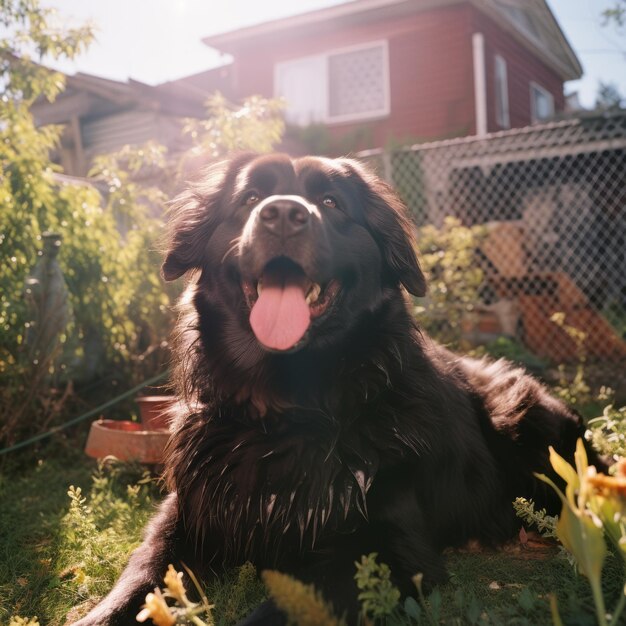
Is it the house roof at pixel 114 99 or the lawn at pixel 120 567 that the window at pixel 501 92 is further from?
the lawn at pixel 120 567

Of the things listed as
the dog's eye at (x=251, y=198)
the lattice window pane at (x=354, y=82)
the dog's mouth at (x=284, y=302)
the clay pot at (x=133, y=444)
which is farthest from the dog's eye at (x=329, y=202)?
the lattice window pane at (x=354, y=82)

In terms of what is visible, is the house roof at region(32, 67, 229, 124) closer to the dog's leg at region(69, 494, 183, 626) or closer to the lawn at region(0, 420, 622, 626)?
the lawn at region(0, 420, 622, 626)

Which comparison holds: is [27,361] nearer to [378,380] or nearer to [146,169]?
[378,380]

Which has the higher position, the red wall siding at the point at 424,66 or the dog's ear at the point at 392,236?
the red wall siding at the point at 424,66

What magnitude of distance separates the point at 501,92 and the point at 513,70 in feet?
3.42

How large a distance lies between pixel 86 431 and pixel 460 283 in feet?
11.2

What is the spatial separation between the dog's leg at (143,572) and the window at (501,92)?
14.1m

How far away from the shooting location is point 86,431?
470 cm

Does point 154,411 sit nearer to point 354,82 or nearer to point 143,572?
point 143,572

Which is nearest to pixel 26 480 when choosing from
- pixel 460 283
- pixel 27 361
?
pixel 27 361

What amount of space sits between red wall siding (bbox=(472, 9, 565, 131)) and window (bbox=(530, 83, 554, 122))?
186 mm

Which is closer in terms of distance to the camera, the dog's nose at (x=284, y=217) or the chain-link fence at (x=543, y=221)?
the dog's nose at (x=284, y=217)

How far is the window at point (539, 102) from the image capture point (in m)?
17.4

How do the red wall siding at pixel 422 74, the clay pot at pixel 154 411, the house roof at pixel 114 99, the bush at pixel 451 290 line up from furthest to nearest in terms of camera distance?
the house roof at pixel 114 99
the red wall siding at pixel 422 74
the bush at pixel 451 290
the clay pot at pixel 154 411
